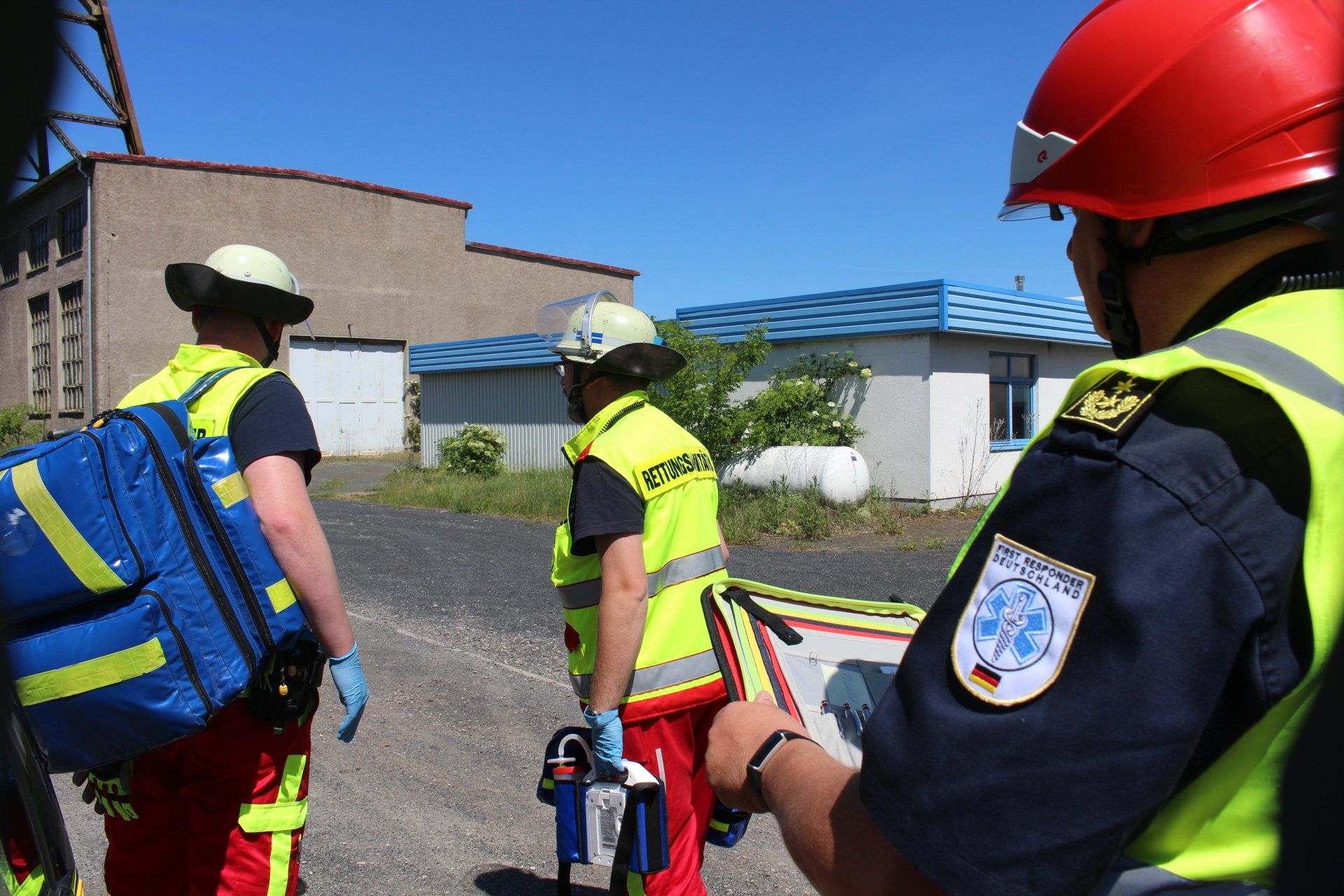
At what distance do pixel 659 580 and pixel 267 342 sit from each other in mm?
1463

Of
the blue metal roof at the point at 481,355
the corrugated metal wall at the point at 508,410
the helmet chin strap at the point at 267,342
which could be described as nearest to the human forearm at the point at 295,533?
the helmet chin strap at the point at 267,342

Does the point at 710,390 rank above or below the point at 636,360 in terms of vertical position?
above

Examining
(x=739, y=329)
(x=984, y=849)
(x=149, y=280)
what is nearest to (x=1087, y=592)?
(x=984, y=849)

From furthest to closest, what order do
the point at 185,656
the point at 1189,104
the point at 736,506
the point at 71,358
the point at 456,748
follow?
the point at 71,358 < the point at 736,506 < the point at 456,748 < the point at 185,656 < the point at 1189,104

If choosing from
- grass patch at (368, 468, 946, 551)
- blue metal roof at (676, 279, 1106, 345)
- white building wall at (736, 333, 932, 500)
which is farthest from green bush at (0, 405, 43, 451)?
white building wall at (736, 333, 932, 500)

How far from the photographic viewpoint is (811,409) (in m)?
15.0

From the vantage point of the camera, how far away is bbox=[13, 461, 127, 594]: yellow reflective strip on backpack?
6.33 ft

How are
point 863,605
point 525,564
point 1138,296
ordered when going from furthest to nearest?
1. point 525,564
2. point 863,605
3. point 1138,296

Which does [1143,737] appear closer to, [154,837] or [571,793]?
[571,793]

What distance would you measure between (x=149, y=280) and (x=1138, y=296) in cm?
2806

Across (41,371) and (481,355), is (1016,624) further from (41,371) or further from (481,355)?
(41,371)

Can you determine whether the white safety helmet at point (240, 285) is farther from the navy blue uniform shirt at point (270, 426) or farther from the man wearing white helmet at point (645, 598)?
the man wearing white helmet at point (645, 598)

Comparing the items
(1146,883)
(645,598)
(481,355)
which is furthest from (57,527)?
(481,355)

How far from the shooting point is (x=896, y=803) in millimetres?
880
